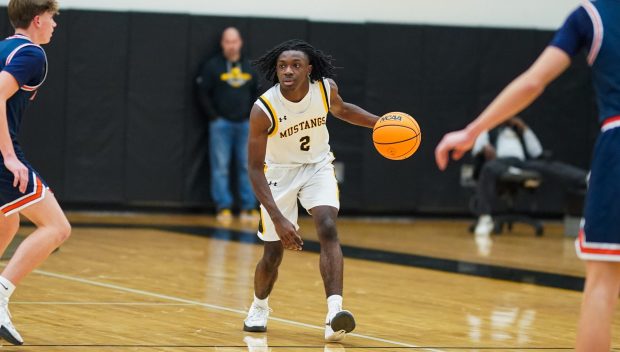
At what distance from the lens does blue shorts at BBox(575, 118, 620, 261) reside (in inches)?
157

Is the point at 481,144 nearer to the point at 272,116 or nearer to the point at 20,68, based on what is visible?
the point at 272,116

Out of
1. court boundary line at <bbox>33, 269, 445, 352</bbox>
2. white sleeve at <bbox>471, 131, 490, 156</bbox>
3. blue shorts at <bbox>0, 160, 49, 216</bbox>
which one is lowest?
court boundary line at <bbox>33, 269, 445, 352</bbox>

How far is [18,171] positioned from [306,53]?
190 cm

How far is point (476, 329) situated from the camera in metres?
6.94

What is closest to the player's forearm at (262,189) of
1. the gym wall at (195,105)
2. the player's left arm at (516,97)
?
the player's left arm at (516,97)

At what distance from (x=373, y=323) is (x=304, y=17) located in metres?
9.22

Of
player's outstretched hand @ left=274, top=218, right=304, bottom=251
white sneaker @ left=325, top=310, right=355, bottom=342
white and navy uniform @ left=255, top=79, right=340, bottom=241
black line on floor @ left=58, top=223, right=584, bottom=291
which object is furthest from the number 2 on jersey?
black line on floor @ left=58, top=223, right=584, bottom=291

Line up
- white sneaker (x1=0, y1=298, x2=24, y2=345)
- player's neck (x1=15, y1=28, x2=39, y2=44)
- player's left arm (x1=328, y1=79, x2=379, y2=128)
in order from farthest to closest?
player's left arm (x1=328, y1=79, x2=379, y2=128)
player's neck (x1=15, y1=28, x2=39, y2=44)
white sneaker (x1=0, y1=298, x2=24, y2=345)

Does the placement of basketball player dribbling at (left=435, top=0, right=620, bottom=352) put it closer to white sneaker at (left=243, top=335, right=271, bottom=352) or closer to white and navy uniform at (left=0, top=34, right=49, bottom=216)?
white sneaker at (left=243, top=335, right=271, bottom=352)

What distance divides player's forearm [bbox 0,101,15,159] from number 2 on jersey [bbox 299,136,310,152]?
1.79 m

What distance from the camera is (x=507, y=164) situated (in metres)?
14.1

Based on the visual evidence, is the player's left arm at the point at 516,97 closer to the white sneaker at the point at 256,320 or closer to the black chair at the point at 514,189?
the white sneaker at the point at 256,320

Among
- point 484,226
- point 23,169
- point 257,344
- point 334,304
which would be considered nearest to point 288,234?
point 334,304

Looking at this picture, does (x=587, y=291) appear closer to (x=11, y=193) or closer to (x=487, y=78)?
(x=11, y=193)
